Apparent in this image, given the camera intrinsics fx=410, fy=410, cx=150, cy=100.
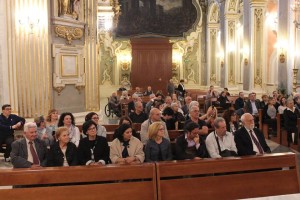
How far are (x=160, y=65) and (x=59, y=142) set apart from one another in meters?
23.6

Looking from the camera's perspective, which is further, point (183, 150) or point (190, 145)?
point (190, 145)

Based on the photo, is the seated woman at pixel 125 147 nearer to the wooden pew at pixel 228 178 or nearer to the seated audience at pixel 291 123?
the wooden pew at pixel 228 178

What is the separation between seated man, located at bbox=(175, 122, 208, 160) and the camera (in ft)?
18.9

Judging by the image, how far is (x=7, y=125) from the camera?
8180 mm

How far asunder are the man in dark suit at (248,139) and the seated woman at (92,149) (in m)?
2.03

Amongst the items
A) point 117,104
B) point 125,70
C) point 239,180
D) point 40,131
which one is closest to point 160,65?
point 125,70

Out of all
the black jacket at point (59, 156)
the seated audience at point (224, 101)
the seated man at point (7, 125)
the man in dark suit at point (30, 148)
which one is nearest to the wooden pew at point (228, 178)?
the black jacket at point (59, 156)

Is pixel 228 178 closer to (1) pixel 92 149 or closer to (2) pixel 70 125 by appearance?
(1) pixel 92 149

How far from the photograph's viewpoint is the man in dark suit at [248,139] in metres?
6.17

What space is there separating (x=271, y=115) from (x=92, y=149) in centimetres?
725

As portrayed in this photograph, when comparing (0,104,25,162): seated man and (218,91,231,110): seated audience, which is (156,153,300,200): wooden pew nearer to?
(0,104,25,162): seated man

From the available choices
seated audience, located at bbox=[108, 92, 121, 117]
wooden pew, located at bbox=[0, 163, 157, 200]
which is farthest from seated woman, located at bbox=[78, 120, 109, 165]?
seated audience, located at bbox=[108, 92, 121, 117]

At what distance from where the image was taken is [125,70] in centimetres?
2916

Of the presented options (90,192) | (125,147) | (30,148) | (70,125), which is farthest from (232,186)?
(70,125)
